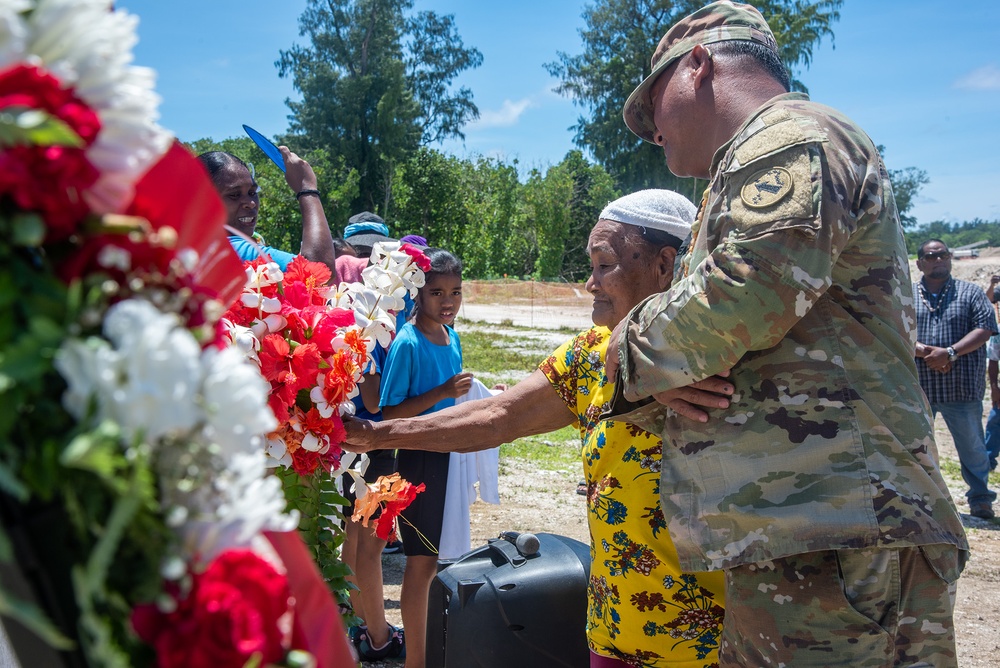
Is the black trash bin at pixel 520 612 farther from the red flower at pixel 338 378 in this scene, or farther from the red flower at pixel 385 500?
the red flower at pixel 338 378

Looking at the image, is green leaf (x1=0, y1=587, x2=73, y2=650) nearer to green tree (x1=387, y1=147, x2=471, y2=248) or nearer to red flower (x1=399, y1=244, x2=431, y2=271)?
red flower (x1=399, y1=244, x2=431, y2=271)

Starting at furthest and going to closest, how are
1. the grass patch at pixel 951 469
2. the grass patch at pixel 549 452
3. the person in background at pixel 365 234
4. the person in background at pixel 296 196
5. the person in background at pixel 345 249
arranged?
the grass patch at pixel 549 452 < the grass patch at pixel 951 469 < the person in background at pixel 365 234 < the person in background at pixel 345 249 < the person in background at pixel 296 196

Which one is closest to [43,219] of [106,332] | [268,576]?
[106,332]

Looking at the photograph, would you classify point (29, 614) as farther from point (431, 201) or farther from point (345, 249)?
point (431, 201)

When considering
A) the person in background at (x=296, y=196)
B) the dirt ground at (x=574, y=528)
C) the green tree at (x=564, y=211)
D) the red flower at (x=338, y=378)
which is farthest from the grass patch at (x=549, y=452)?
the green tree at (x=564, y=211)

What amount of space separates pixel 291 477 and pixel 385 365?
203 cm

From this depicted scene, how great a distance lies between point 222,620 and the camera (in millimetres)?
732

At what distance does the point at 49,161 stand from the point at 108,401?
0.68 feet

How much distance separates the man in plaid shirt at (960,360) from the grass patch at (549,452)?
3021 millimetres

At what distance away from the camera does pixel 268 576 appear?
788mm

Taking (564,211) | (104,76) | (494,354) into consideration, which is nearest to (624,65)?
(564,211)

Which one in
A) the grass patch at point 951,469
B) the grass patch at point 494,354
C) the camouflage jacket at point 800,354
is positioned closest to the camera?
the camouflage jacket at point 800,354

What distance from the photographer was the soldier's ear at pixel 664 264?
241cm

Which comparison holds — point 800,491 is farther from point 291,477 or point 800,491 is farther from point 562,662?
point 562,662
